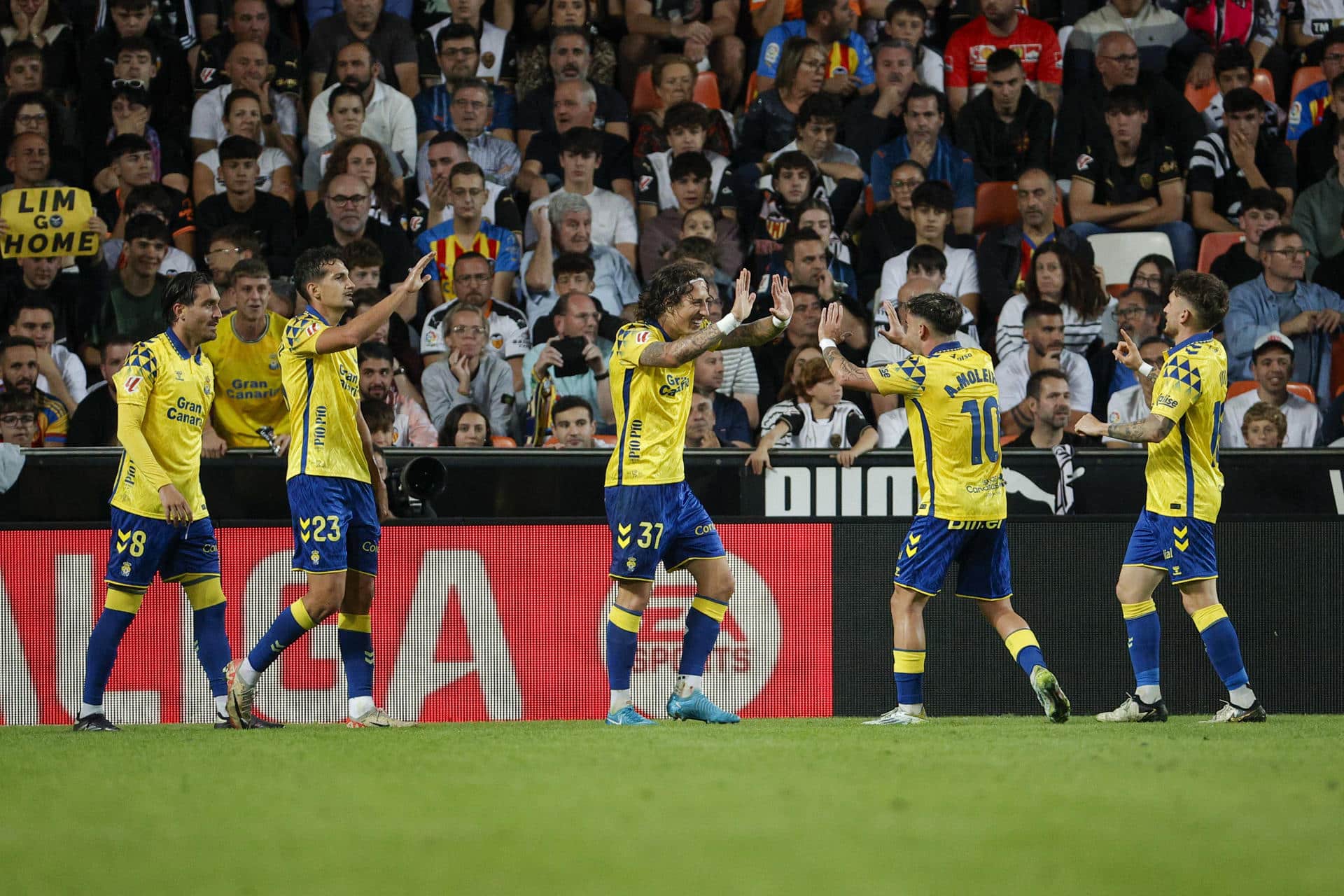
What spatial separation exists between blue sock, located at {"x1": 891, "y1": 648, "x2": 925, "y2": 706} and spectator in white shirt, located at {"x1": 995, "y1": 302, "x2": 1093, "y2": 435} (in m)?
4.14

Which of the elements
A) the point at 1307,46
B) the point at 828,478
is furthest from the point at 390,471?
the point at 1307,46

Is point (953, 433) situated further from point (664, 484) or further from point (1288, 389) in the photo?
point (1288, 389)

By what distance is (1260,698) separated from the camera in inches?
339

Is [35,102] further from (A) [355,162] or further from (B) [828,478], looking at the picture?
(B) [828,478]

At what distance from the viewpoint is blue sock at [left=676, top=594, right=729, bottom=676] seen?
759 cm

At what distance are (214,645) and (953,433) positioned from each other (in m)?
3.91

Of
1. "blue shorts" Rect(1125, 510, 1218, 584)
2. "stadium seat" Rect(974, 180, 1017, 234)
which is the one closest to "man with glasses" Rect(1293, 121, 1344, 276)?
"stadium seat" Rect(974, 180, 1017, 234)

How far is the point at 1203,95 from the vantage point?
13.6m

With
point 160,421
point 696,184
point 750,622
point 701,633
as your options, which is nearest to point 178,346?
point 160,421

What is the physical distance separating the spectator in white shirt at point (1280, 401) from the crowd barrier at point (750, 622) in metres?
2.52

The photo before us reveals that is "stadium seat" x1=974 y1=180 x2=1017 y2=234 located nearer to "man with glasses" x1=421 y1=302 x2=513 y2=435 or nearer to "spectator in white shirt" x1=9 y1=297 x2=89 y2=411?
"man with glasses" x1=421 y1=302 x2=513 y2=435

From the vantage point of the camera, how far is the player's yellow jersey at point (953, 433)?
737 cm

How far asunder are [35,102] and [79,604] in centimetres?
569

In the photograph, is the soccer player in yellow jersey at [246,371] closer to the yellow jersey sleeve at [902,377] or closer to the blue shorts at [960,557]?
the yellow jersey sleeve at [902,377]
